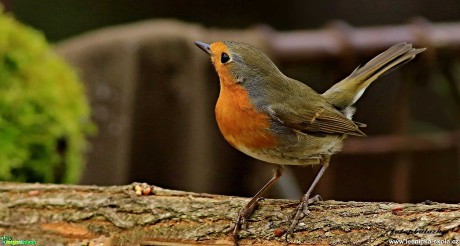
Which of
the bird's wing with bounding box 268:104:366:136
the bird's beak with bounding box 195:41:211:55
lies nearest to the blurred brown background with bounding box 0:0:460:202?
the bird's wing with bounding box 268:104:366:136

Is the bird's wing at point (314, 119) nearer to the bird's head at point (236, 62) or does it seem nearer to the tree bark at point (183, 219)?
the bird's head at point (236, 62)

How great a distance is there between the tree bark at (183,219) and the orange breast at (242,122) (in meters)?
0.24

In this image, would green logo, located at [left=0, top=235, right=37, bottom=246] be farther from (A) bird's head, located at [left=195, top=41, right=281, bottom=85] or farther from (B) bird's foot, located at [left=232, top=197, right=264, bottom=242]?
(A) bird's head, located at [left=195, top=41, right=281, bottom=85]

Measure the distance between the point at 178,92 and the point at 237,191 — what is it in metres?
0.90

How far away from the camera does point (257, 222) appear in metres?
2.68

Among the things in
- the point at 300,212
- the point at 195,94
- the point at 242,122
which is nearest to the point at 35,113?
the point at 195,94

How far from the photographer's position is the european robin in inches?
108

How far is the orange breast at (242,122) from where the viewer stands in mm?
2734

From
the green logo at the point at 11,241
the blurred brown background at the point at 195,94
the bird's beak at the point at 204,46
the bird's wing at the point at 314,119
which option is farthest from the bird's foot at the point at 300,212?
the blurred brown background at the point at 195,94

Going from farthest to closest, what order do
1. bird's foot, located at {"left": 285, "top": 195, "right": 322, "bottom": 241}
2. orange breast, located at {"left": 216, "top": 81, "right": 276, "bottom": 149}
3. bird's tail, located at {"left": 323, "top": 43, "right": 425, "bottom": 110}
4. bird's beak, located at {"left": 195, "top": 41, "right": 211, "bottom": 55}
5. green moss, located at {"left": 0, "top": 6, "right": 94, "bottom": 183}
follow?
1. green moss, located at {"left": 0, "top": 6, "right": 94, "bottom": 183}
2. bird's tail, located at {"left": 323, "top": 43, "right": 425, "bottom": 110}
3. bird's beak, located at {"left": 195, "top": 41, "right": 211, "bottom": 55}
4. orange breast, located at {"left": 216, "top": 81, "right": 276, "bottom": 149}
5. bird's foot, located at {"left": 285, "top": 195, "right": 322, "bottom": 241}

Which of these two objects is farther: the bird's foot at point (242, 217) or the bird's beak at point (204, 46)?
the bird's beak at point (204, 46)

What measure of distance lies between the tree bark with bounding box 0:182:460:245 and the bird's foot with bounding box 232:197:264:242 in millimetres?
21

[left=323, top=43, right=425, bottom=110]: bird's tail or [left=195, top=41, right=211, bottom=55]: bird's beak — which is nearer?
[left=195, top=41, right=211, bottom=55]: bird's beak

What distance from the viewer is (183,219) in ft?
9.04
